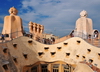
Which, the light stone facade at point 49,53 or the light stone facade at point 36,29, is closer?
the light stone facade at point 49,53

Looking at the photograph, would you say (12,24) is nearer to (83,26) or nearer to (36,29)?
(36,29)

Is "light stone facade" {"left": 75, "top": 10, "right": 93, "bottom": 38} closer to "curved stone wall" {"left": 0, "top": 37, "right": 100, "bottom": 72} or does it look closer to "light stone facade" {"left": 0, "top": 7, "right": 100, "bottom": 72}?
"light stone facade" {"left": 0, "top": 7, "right": 100, "bottom": 72}

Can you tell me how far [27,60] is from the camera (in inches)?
630

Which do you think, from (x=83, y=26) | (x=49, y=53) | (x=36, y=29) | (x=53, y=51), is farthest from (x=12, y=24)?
(x=83, y=26)

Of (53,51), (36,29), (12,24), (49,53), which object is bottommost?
(49,53)

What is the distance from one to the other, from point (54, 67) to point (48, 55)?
2465mm

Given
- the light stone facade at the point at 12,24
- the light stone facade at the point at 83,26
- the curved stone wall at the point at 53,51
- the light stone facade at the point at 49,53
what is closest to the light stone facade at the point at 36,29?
the light stone facade at the point at 12,24

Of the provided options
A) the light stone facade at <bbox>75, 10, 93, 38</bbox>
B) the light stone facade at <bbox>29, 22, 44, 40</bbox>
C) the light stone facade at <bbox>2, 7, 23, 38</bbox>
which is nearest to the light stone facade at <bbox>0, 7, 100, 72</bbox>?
the light stone facade at <bbox>2, 7, 23, 38</bbox>

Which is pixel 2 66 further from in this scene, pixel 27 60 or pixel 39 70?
pixel 39 70

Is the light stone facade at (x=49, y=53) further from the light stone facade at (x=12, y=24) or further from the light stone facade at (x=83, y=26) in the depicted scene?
the light stone facade at (x=83, y=26)

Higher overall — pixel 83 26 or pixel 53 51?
pixel 83 26

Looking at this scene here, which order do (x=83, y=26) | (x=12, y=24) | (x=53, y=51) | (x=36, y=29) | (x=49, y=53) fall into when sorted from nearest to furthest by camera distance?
(x=53, y=51) < (x=49, y=53) < (x=12, y=24) < (x=83, y=26) < (x=36, y=29)

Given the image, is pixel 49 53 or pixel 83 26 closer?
pixel 49 53

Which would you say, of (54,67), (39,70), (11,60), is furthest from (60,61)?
(11,60)
